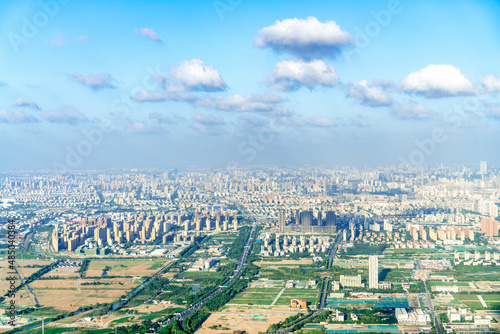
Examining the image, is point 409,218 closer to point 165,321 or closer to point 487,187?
point 487,187

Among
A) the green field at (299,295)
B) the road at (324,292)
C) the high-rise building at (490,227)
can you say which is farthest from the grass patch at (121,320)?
the high-rise building at (490,227)

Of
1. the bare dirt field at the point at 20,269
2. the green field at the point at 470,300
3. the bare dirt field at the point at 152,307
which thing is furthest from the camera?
the bare dirt field at the point at 20,269

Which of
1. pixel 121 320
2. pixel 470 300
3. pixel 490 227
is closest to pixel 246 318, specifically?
pixel 121 320

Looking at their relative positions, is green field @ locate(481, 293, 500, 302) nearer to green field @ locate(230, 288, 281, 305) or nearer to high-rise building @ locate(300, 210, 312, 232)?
green field @ locate(230, 288, 281, 305)

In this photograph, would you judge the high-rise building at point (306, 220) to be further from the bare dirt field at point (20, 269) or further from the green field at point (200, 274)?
the bare dirt field at point (20, 269)

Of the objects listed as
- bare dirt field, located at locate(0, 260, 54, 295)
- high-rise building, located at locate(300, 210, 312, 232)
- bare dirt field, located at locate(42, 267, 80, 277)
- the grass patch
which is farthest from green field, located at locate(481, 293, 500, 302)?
bare dirt field, located at locate(0, 260, 54, 295)

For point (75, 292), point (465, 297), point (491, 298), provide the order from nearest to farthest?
point (491, 298) < point (465, 297) < point (75, 292)

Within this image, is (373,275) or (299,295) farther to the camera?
(373,275)

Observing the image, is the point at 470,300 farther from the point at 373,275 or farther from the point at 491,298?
the point at 373,275

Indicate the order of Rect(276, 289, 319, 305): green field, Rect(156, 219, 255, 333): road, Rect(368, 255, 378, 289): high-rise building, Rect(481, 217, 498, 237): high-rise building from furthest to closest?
Rect(481, 217, 498, 237): high-rise building
Rect(368, 255, 378, 289): high-rise building
Rect(276, 289, 319, 305): green field
Rect(156, 219, 255, 333): road
